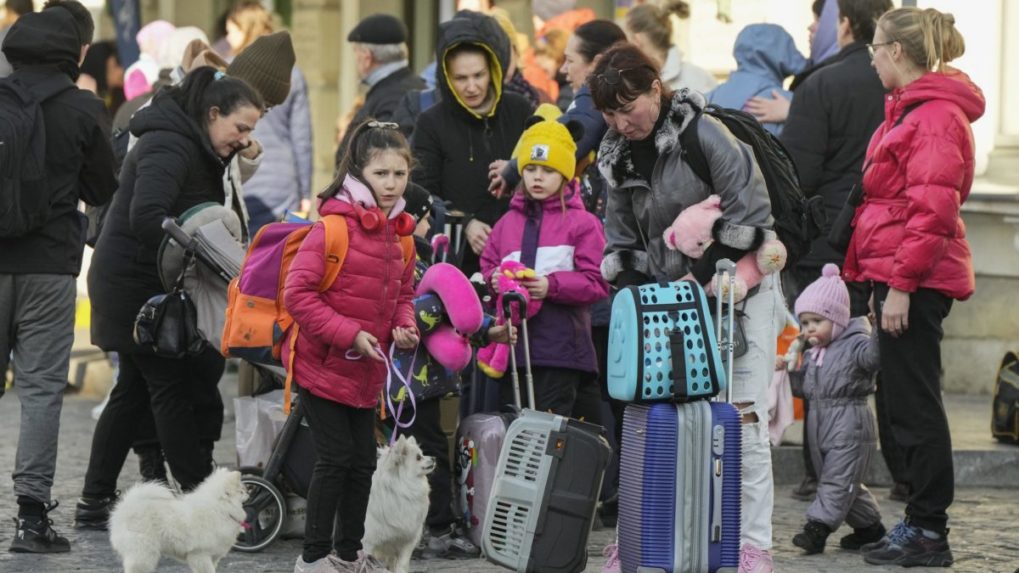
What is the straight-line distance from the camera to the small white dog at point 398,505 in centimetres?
752

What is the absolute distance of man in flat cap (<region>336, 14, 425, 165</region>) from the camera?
11578 millimetres

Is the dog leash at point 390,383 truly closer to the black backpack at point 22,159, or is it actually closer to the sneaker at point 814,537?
the black backpack at point 22,159

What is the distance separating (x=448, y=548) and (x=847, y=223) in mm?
2012

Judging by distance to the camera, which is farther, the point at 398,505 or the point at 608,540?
the point at 608,540

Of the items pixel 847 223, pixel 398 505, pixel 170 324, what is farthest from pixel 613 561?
pixel 170 324

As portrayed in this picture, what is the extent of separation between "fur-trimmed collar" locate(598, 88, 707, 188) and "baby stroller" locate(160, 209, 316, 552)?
1.47 metres

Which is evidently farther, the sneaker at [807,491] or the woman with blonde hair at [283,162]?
the woman with blonde hair at [283,162]

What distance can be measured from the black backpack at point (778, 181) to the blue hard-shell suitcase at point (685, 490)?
84 cm

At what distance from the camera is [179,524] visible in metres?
7.23

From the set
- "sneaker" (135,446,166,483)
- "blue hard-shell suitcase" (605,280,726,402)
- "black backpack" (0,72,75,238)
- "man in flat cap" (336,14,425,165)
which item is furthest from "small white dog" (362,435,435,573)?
"man in flat cap" (336,14,425,165)

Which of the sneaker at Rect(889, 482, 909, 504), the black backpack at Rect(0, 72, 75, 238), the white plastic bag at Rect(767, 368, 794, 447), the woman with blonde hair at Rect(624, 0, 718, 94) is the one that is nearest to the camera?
A: the black backpack at Rect(0, 72, 75, 238)

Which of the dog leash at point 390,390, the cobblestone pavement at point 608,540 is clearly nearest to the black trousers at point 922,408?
the cobblestone pavement at point 608,540

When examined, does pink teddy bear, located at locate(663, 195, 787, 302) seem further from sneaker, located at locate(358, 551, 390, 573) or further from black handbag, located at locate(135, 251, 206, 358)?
black handbag, located at locate(135, 251, 206, 358)

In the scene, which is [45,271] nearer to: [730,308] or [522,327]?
[522,327]
